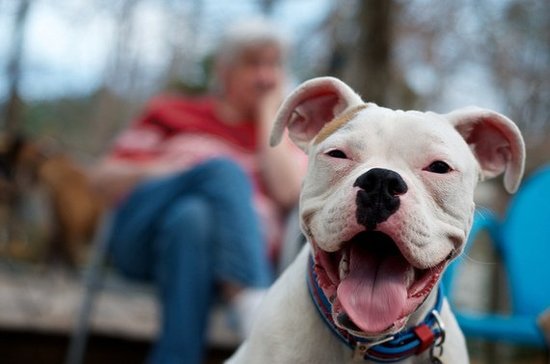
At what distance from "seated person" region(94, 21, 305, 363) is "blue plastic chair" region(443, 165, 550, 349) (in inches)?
26.7

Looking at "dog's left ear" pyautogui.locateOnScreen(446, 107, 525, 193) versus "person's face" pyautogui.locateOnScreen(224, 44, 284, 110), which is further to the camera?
"person's face" pyautogui.locateOnScreen(224, 44, 284, 110)

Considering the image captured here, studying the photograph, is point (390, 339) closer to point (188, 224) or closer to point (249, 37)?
point (188, 224)

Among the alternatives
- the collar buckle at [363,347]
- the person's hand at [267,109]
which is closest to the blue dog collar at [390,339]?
the collar buckle at [363,347]

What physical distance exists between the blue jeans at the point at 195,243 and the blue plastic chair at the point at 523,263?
689mm

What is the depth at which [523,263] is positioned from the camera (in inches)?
97.7

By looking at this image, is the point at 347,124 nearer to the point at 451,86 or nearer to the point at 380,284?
the point at 380,284

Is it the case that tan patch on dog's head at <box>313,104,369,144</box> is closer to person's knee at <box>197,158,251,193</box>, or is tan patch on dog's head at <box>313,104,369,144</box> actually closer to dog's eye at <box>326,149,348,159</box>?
dog's eye at <box>326,149,348,159</box>

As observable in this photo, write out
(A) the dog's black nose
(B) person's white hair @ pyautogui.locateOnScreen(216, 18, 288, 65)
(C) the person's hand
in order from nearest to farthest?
(A) the dog's black nose, (C) the person's hand, (B) person's white hair @ pyautogui.locateOnScreen(216, 18, 288, 65)

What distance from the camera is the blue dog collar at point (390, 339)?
121 cm

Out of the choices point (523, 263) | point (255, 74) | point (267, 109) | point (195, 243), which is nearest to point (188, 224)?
point (195, 243)

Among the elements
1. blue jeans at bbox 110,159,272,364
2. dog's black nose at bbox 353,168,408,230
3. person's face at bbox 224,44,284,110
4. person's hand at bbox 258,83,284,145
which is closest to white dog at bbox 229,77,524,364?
dog's black nose at bbox 353,168,408,230

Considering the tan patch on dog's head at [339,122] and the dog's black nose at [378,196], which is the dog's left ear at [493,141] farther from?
the dog's black nose at [378,196]

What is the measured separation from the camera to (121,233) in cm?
253

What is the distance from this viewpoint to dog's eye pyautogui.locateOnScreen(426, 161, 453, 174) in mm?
1155
